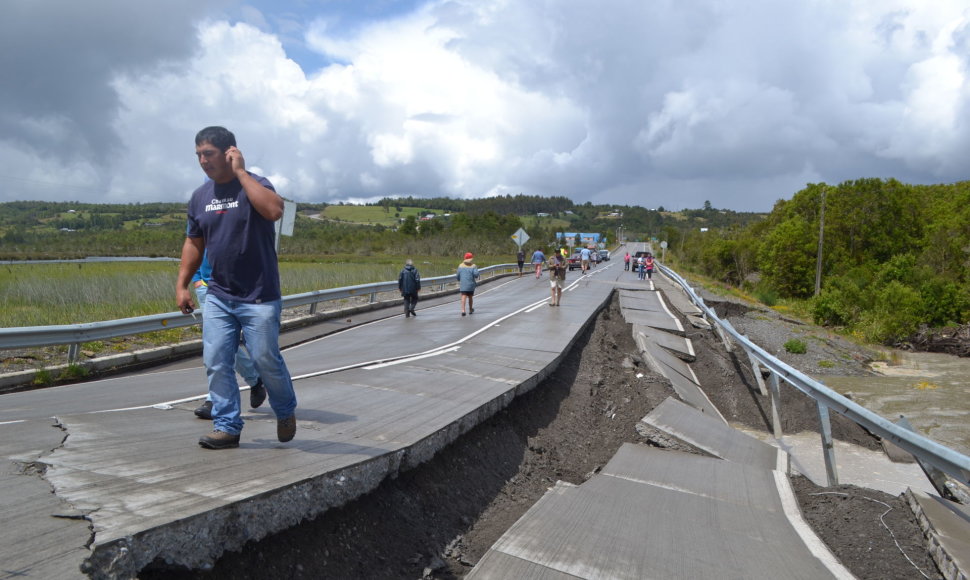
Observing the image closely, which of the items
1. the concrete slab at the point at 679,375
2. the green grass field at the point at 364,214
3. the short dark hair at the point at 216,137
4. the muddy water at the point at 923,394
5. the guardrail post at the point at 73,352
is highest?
the green grass field at the point at 364,214

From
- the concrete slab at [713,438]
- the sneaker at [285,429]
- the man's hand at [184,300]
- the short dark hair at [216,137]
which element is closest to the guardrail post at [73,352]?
the man's hand at [184,300]

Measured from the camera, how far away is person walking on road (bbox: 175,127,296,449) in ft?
12.8

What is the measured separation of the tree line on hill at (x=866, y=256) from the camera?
119 ft

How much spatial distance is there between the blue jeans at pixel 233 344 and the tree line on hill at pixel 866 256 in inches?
1402

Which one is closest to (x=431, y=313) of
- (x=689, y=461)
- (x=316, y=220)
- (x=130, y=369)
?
(x=130, y=369)

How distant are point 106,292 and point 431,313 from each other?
Answer: 894 centimetres

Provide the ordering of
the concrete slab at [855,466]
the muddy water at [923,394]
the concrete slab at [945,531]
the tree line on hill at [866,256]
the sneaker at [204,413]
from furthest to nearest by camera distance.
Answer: the tree line on hill at [866,256] < the muddy water at [923,394] < the concrete slab at [855,466] < the sneaker at [204,413] < the concrete slab at [945,531]

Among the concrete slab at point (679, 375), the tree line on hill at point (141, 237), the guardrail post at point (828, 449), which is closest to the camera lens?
the guardrail post at point (828, 449)

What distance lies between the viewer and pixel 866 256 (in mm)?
57188

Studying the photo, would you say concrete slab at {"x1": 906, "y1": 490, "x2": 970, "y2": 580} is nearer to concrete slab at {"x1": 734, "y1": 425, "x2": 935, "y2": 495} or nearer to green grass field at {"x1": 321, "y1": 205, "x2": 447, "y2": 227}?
concrete slab at {"x1": 734, "y1": 425, "x2": 935, "y2": 495}

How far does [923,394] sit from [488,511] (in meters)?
20.8

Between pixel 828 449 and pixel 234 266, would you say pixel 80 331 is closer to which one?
pixel 234 266

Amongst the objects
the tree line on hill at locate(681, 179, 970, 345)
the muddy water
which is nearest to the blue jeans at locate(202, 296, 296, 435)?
the muddy water

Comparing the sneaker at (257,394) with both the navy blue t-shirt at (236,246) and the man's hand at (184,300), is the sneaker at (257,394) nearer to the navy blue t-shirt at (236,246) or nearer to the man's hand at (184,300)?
the man's hand at (184,300)
